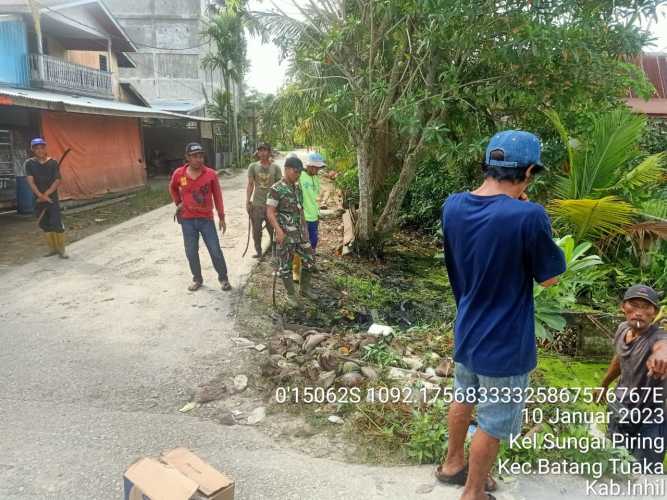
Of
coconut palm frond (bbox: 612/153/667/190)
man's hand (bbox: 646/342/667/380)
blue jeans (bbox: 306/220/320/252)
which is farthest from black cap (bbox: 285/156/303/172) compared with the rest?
coconut palm frond (bbox: 612/153/667/190)

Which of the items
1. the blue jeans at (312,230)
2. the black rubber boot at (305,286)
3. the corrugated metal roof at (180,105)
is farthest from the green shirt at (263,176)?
the corrugated metal roof at (180,105)

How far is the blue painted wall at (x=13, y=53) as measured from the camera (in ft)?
39.8

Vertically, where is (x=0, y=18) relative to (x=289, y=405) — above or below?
above

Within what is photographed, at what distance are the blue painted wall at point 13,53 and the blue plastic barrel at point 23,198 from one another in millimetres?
3031

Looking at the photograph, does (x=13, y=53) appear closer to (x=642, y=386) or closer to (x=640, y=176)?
(x=640, y=176)

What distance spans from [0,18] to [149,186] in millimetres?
6085

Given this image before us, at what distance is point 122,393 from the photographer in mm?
3559

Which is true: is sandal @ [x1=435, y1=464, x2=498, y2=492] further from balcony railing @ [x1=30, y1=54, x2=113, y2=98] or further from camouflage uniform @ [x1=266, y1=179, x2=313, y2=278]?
balcony railing @ [x1=30, y1=54, x2=113, y2=98]

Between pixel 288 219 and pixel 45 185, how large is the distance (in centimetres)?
373

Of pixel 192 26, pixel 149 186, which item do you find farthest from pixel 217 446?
pixel 192 26

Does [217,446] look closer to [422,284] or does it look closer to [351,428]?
[351,428]

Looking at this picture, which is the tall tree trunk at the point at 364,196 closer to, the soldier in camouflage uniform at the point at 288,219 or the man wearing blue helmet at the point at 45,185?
the soldier in camouflage uniform at the point at 288,219

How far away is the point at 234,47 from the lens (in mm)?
22172

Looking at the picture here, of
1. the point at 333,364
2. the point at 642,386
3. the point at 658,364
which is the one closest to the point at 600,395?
the point at 642,386
